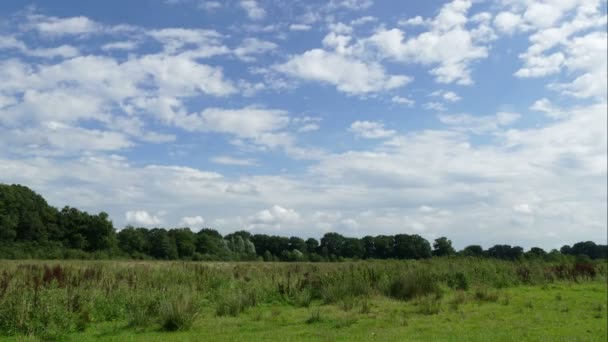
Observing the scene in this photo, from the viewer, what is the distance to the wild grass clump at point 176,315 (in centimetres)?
1414

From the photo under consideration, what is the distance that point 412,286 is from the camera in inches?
872

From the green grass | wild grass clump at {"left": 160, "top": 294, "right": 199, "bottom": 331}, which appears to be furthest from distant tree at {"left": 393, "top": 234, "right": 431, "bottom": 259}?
wild grass clump at {"left": 160, "top": 294, "right": 199, "bottom": 331}

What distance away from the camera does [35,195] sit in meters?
77.8

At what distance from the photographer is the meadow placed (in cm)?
1322

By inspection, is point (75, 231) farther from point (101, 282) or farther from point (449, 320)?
point (449, 320)

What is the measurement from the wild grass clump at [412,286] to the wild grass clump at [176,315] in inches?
400

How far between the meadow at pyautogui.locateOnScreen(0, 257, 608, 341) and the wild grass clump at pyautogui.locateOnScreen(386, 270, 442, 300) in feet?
0.15

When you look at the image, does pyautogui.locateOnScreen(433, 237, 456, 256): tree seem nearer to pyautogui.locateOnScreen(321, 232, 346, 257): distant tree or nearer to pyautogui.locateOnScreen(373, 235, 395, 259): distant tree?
pyautogui.locateOnScreen(373, 235, 395, 259): distant tree

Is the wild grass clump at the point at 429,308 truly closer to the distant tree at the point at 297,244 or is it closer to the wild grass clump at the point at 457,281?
the wild grass clump at the point at 457,281

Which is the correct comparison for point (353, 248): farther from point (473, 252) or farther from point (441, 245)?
point (473, 252)

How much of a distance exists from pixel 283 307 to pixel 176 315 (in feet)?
22.0

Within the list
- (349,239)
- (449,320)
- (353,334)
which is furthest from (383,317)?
(349,239)

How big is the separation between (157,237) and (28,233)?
51.7 feet

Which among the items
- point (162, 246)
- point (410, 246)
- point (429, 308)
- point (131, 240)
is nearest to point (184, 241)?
point (162, 246)
